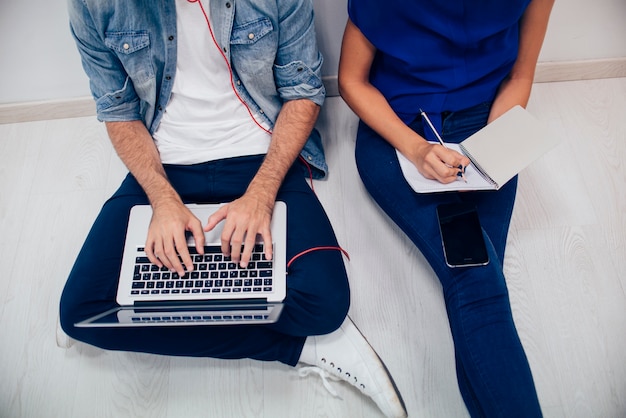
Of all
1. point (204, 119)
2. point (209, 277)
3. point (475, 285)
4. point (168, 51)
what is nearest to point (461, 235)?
point (475, 285)

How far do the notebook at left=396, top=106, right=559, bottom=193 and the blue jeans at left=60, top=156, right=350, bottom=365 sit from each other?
274 mm

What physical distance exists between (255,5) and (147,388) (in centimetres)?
98

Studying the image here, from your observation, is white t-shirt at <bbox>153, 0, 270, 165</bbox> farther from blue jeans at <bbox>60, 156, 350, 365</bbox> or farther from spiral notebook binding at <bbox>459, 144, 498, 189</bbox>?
spiral notebook binding at <bbox>459, 144, 498, 189</bbox>

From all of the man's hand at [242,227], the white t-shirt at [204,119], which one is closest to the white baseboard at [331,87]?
the white t-shirt at [204,119]

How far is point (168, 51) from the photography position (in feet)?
3.46

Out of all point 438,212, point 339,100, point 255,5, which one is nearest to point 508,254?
point 438,212

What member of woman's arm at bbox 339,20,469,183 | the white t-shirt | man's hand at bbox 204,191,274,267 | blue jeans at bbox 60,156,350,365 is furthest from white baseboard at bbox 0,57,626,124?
man's hand at bbox 204,191,274,267

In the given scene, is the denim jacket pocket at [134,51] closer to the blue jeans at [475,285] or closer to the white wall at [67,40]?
the white wall at [67,40]

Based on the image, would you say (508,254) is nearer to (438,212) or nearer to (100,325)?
(438,212)

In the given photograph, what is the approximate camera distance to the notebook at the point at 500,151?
1.03 meters

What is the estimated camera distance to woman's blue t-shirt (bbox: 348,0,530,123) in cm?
100

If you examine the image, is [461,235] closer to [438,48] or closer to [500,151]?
[500,151]

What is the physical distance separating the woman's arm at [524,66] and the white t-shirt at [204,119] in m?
0.60

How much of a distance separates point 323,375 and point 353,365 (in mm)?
87
